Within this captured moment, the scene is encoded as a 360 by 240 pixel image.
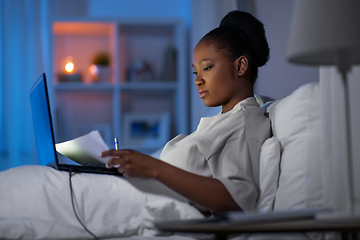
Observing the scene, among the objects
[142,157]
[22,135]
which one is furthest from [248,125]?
[22,135]

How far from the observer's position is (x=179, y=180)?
968 millimetres

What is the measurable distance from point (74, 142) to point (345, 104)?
632 mm

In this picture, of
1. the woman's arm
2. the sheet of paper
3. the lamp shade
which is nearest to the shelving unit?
the sheet of paper

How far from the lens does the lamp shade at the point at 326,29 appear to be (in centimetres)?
72

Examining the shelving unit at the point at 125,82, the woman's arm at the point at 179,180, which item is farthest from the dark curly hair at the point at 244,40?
the shelving unit at the point at 125,82

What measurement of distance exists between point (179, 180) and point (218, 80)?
1.64 ft

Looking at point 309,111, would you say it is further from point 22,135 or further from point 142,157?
point 22,135

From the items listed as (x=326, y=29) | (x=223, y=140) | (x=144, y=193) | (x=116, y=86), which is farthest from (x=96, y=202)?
(x=116, y=86)

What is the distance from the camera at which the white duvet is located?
38.2 inches

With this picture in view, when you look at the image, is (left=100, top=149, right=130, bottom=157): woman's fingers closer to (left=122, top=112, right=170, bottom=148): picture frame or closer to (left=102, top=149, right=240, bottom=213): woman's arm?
(left=102, top=149, right=240, bottom=213): woman's arm

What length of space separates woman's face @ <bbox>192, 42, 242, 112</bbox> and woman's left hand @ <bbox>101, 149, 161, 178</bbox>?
19.1 inches

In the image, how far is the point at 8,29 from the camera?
333 cm

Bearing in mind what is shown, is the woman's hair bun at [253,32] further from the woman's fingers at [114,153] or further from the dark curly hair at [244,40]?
the woman's fingers at [114,153]

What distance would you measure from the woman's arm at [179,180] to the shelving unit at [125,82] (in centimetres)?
242
